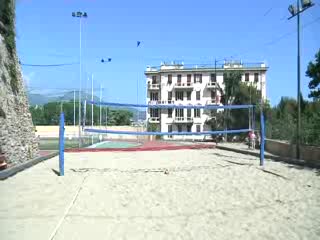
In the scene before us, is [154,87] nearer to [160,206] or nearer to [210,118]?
[210,118]

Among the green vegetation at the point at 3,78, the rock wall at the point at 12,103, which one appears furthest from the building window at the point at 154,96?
the green vegetation at the point at 3,78

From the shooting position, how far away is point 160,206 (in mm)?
9789

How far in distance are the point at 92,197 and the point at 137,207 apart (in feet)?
4.73

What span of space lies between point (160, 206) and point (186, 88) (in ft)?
290

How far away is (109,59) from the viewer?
210 ft

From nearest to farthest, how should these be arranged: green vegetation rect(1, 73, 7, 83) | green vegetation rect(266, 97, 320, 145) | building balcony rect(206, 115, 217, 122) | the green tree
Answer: green vegetation rect(1, 73, 7, 83) < green vegetation rect(266, 97, 320, 145) < the green tree < building balcony rect(206, 115, 217, 122)

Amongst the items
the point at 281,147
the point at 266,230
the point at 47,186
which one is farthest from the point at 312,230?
the point at 281,147

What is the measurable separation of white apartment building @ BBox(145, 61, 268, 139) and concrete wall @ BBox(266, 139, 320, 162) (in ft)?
207

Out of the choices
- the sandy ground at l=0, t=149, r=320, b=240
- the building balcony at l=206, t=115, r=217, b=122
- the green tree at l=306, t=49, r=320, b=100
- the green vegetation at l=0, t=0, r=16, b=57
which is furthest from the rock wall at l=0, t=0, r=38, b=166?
the building balcony at l=206, t=115, r=217, b=122

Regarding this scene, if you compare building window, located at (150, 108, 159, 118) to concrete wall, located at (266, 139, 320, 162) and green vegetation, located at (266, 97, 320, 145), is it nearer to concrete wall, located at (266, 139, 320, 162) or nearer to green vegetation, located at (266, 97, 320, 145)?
green vegetation, located at (266, 97, 320, 145)

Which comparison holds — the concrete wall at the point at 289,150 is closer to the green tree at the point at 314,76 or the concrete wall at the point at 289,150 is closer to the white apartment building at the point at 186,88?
the green tree at the point at 314,76

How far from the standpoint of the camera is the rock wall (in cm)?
1633

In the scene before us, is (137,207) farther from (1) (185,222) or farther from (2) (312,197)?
(2) (312,197)

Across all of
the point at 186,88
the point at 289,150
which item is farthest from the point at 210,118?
the point at 289,150
